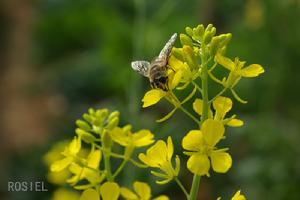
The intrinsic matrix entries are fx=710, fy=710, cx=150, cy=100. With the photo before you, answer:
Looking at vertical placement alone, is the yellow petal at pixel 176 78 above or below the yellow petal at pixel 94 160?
above

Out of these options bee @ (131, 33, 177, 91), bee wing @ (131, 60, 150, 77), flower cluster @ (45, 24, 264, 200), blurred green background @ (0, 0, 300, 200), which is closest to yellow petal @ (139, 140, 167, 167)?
flower cluster @ (45, 24, 264, 200)

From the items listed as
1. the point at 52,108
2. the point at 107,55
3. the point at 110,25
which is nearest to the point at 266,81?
the point at 107,55

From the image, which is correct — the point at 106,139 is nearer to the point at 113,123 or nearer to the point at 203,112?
the point at 113,123

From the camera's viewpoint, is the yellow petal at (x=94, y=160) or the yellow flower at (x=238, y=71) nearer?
the yellow flower at (x=238, y=71)

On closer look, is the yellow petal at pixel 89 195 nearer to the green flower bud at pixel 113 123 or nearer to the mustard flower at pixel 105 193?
the mustard flower at pixel 105 193

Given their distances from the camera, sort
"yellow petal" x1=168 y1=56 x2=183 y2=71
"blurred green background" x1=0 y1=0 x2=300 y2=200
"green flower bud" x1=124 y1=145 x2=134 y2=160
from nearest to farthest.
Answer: "yellow petal" x1=168 y1=56 x2=183 y2=71 → "green flower bud" x1=124 y1=145 x2=134 y2=160 → "blurred green background" x1=0 y1=0 x2=300 y2=200

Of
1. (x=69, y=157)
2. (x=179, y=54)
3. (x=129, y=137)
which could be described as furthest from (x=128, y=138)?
(x=179, y=54)

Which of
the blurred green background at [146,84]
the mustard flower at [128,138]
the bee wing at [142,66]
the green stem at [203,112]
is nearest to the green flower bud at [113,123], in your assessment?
the mustard flower at [128,138]

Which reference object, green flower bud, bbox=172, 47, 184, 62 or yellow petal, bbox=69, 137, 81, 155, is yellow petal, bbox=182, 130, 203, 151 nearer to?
green flower bud, bbox=172, 47, 184, 62
